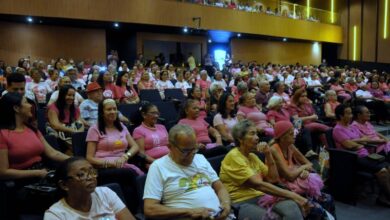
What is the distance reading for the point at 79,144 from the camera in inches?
138

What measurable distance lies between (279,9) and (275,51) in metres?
2.63

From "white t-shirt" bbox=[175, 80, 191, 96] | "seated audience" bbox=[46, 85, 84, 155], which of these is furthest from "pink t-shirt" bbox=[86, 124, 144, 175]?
"white t-shirt" bbox=[175, 80, 191, 96]

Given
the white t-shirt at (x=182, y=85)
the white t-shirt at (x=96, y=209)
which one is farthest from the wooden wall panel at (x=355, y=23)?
the white t-shirt at (x=96, y=209)

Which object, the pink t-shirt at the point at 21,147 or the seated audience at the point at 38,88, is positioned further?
the seated audience at the point at 38,88

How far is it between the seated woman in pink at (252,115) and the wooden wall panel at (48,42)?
9741mm

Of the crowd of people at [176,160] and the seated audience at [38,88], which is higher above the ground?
the seated audience at [38,88]

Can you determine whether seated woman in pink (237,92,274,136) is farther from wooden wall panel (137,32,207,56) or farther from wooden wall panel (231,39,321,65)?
wooden wall panel (231,39,321,65)

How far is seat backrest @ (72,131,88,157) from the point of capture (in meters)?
3.47

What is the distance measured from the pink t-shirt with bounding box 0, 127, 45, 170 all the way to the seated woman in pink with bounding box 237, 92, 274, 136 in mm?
2636

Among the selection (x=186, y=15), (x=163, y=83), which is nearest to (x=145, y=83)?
(x=163, y=83)

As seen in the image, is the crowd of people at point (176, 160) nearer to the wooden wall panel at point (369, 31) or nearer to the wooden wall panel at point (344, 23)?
the wooden wall panel at point (369, 31)

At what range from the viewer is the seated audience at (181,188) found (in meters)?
Result: 2.26

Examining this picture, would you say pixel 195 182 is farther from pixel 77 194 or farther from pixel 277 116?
pixel 277 116

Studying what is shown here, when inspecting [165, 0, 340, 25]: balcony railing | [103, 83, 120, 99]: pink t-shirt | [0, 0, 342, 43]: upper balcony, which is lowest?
[103, 83, 120, 99]: pink t-shirt
